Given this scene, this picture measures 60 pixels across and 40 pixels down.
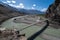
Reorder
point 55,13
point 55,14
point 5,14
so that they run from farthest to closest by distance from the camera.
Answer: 1. point 5,14
2. point 55,13
3. point 55,14

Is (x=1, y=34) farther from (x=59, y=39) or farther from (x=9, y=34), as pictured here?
(x=59, y=39)

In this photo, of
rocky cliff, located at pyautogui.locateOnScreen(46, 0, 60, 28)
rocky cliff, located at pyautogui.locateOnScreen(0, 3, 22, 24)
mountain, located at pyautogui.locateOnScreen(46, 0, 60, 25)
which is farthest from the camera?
rocky cliff, located at pyautogui.locateOnScreen(0, 3, 22, 24)

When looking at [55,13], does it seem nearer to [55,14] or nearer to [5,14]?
[55,14]

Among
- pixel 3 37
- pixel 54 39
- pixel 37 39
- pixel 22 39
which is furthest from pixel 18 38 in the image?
pixel 54 39

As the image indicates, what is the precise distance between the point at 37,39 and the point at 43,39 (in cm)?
65

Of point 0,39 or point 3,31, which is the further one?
point 3,31

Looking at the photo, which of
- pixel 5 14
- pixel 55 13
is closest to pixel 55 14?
pixel 55 13

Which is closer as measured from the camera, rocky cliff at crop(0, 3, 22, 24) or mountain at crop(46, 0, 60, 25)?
mountain at crop(46, 0, 60, 25)

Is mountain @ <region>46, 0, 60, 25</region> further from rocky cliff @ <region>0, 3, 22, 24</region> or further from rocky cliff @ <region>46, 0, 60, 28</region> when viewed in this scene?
rocky cliff @ <region>0, 3, 22, 24</region>

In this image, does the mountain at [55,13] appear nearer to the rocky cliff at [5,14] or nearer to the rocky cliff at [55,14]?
the rocky cliff at [55,14]

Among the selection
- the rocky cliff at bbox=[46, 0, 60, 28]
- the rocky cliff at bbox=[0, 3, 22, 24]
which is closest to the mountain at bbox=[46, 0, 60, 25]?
the rocky cliff at bbox=[46, 0, 60, 28]

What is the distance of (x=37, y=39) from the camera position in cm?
1220

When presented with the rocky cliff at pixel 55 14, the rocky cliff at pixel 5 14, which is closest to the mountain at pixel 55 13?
the rocky cliff at pixel 55 14

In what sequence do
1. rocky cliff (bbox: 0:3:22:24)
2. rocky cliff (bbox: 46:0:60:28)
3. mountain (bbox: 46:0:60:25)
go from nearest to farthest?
rocky cliff (bbox: 46:0:60:28)
mountain (bbox: 46:0:60:25)
rocky cliff (bbox: 0:3:22:24)
